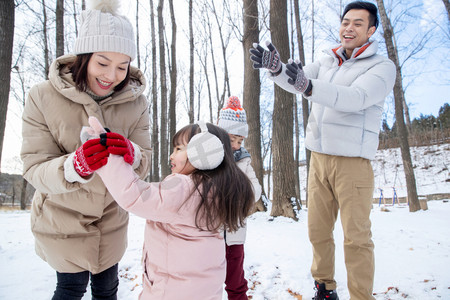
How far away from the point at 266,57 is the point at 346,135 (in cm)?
83

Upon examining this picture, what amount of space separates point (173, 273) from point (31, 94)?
1.12 metres

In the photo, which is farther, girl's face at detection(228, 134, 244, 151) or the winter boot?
girl's face at detection(228, 134, 244, 151)

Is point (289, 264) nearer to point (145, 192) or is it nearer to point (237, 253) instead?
point (237, 253)

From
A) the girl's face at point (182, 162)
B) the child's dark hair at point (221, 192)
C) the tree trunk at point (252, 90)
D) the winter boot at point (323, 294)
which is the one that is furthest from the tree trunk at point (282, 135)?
the girl's face at point (182, 162)

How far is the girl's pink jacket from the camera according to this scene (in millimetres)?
1138

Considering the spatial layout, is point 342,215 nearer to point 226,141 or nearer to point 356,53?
point 226,141

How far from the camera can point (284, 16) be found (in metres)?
5.35

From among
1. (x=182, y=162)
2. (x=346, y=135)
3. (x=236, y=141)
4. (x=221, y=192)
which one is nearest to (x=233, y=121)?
(x=236, y=141)

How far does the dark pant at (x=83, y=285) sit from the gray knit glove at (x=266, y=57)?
1536mm

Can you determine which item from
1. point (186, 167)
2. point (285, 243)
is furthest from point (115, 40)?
point (285, 243)

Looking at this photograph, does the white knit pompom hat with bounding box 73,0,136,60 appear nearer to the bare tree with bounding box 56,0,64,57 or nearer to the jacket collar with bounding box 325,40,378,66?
the jacket collar with bounding box 325,40,378,66

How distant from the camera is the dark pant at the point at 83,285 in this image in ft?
4.34

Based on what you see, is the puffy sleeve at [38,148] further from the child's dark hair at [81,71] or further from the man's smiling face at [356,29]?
the man's smiling face at [356,29]

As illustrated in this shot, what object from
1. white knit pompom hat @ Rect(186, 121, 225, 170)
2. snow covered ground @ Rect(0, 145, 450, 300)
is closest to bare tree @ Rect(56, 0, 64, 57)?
snow covered ground @ Rect(0, 145, 450, 300)
